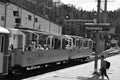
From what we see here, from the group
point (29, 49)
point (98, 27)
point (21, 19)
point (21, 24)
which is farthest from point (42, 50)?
point (21, 19)

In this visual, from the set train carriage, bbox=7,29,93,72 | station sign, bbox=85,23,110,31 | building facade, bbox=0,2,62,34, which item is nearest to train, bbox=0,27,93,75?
train carriage, bbox=7,29,93,72

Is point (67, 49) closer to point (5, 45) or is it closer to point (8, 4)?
point (5, 45)

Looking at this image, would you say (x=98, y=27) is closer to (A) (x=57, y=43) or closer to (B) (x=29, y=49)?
(B) (x=29, y=49)

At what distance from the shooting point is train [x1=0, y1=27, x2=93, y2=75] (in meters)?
14.2

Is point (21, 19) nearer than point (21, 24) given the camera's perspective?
No

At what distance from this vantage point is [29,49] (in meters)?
17.9

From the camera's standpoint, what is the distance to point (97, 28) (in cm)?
1725

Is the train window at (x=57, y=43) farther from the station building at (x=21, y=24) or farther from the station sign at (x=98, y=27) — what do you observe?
the station sign at (x=98, y=27)

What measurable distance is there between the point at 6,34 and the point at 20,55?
63.1 inches

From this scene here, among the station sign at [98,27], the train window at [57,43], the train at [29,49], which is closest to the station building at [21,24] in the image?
the train at [29,49]

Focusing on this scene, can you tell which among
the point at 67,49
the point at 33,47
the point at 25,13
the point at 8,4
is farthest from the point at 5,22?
the point at 33,47

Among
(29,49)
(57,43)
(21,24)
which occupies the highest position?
(21,24)

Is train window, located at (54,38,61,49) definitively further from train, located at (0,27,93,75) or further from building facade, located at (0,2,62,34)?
building facade, located at (0,2,62,34)

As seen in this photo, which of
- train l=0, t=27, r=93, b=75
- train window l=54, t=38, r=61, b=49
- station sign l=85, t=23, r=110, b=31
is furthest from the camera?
train window l=54, t=38, r=61, b=49
